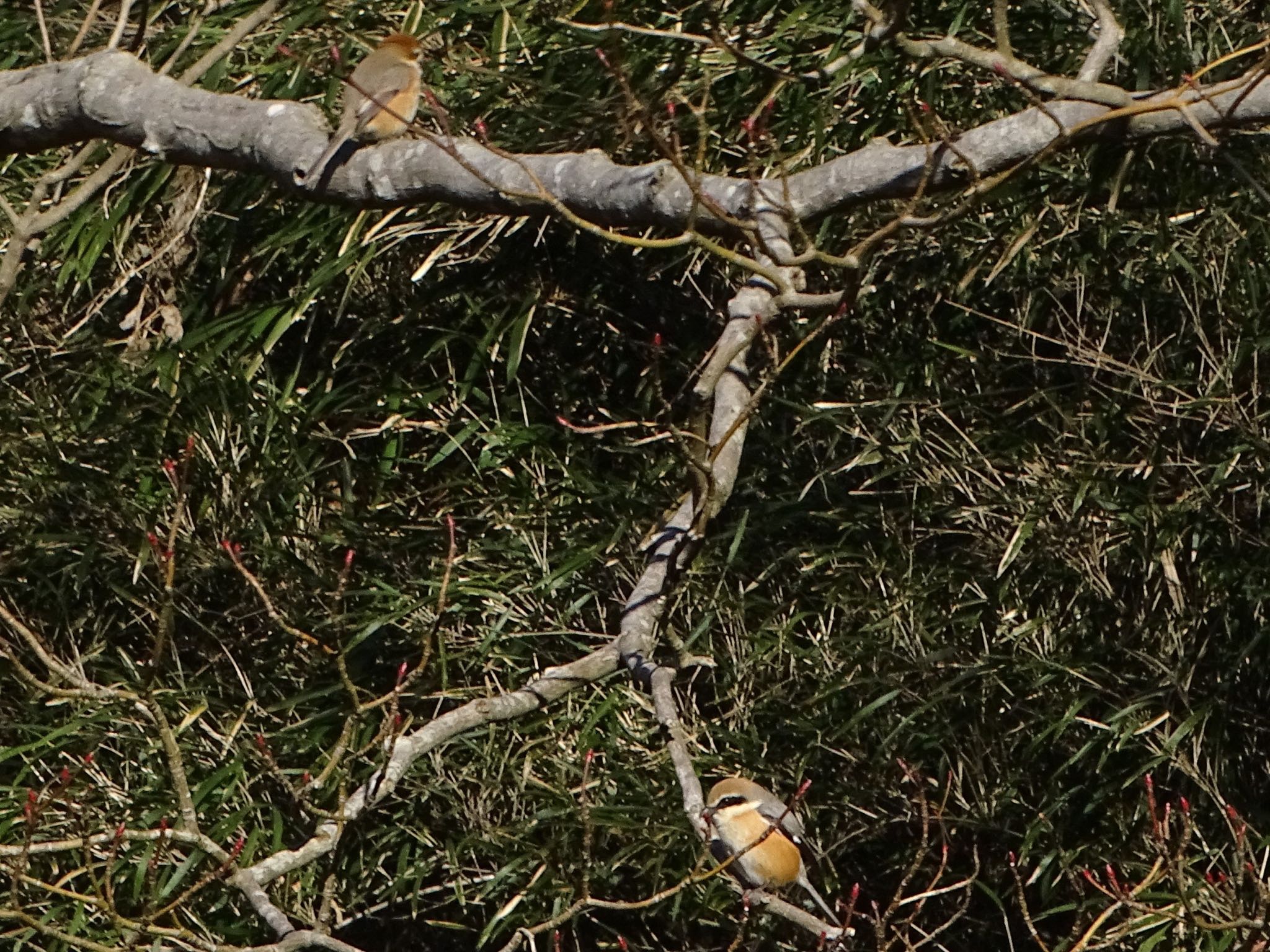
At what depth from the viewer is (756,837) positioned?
2.70 metres

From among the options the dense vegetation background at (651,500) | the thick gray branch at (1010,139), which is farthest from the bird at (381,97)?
the thick gray branch at (1010,139)

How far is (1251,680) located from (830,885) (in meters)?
0.87

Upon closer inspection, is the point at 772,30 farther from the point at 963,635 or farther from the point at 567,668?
the point at 567,668

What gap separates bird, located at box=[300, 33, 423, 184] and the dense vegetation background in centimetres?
20

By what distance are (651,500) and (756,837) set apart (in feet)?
2.98

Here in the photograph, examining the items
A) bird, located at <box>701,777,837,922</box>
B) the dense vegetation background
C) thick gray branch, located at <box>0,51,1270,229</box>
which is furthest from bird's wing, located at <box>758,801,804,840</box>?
thick gray branch, located at <box>0,51,1270,229</box>

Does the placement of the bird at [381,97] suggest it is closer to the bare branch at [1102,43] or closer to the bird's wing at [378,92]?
the bird's wing at [378,92]

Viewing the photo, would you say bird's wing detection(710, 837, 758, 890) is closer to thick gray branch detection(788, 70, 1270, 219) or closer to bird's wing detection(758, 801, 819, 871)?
bird's wing detection(758, 801, 819, 871)

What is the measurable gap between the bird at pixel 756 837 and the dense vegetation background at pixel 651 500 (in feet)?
0.74

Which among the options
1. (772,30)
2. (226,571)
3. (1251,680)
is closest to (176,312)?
(226,571)

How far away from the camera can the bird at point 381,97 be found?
2598mm

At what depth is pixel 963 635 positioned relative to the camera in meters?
3.25

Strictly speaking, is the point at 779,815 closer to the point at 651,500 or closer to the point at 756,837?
the point at 756,837

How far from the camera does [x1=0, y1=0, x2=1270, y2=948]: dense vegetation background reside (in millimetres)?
3164
